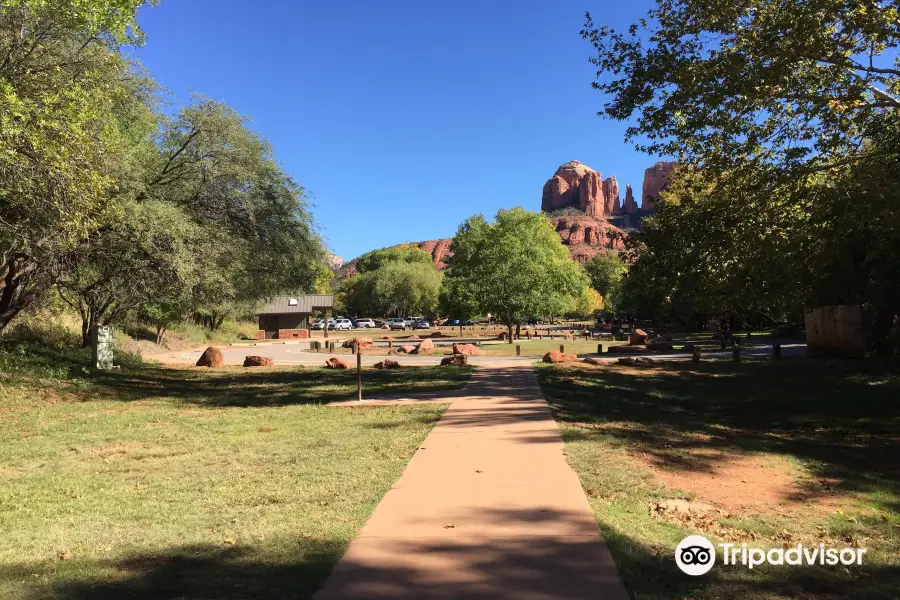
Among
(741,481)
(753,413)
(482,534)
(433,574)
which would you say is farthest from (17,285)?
(753,413)

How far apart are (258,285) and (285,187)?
3499mm

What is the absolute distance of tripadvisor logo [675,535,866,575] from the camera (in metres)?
4.07

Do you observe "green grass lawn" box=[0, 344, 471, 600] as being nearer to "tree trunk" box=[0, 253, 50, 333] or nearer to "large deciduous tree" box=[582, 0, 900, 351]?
"tree trunk" box=[0, 253, 50, 333]

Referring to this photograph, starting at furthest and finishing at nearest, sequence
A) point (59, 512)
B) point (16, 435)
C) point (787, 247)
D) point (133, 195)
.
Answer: point (787, 247) → point (133, 195) → point (16, 435) → point (59, 512)

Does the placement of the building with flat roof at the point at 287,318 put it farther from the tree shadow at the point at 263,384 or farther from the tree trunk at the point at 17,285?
the tree trunk at the point at 17,285

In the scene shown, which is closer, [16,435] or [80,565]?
[80,565]

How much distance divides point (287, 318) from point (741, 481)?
5968cm

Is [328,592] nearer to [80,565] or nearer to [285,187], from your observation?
[80,565]

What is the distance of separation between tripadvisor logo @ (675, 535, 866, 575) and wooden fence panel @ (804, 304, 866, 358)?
23041 mm

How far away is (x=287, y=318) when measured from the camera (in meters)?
62.8

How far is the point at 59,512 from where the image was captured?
541cm

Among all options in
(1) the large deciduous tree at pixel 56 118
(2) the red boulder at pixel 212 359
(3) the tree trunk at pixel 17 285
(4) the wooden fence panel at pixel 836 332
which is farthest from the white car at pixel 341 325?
(1) the large deciduous tree at pixel 56 118

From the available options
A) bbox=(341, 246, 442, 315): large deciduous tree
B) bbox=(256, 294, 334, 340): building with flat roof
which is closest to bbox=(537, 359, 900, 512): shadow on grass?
bbox=(256, 294, 334, 340): building with flat roof

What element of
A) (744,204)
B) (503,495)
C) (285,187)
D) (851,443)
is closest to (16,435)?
(503,495)
